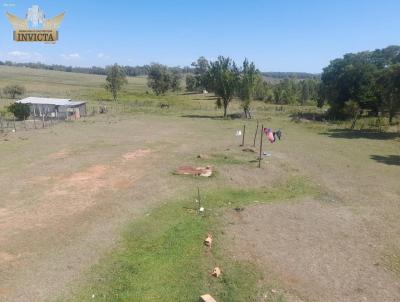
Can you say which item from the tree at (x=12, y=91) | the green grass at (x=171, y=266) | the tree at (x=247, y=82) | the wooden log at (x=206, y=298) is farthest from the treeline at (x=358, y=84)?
the tree at (x=12, y=91)

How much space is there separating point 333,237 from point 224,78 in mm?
35895

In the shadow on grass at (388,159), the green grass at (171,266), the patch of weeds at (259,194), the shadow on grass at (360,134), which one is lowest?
the green grass at (171,266)

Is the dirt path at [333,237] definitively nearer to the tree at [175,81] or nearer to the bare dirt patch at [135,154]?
the bare dirt patch at [135,154]

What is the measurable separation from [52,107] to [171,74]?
5133 centimetres

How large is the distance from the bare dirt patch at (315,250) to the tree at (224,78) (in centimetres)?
3236

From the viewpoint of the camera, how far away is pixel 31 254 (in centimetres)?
1203

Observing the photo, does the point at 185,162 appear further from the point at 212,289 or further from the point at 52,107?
the point at 52,107

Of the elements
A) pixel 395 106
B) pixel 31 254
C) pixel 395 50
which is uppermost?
pixel 395 50

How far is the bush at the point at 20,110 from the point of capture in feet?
134

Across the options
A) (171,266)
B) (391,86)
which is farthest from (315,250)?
(391,86)

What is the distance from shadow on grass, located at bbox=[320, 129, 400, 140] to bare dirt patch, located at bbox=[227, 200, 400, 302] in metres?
20.1

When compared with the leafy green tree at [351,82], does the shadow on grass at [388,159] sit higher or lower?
lower

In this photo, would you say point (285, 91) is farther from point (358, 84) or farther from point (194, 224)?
point (194, 224)

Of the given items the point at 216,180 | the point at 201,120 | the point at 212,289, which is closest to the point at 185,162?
the point at 216,180
